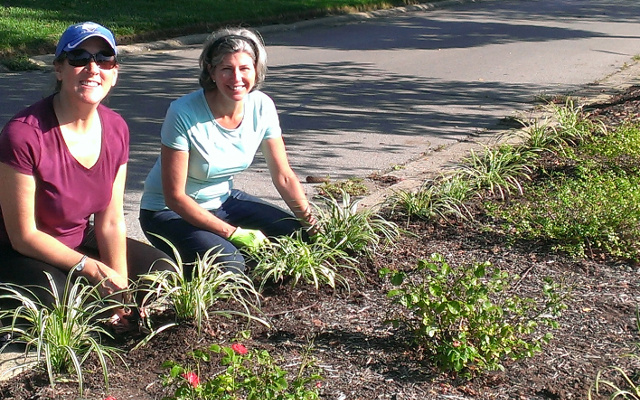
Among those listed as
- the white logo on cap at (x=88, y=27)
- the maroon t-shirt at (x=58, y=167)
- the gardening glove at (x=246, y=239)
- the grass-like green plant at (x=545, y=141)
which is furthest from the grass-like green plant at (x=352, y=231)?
the grass-like green plant at (x=545, y=141)

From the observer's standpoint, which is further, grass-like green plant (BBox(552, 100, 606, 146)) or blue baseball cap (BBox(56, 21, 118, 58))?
grass-like green plant (BBox(552, 100, 606, 146))

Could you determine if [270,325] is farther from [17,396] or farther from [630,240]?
[630,240]

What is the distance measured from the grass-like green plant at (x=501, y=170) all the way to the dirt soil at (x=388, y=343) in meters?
1.05

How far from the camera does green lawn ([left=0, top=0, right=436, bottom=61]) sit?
12094 mm

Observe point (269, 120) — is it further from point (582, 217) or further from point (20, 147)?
point (582, 217)

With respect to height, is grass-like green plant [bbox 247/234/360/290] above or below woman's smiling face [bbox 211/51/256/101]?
below

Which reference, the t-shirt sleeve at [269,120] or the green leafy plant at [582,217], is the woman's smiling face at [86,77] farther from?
the green leafy plant at [582,217]

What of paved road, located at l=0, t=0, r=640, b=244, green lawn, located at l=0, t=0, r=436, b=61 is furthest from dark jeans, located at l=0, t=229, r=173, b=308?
green lawn, located at l=0, t=0, r=436, b=61

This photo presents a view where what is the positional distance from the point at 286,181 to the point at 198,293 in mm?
1203

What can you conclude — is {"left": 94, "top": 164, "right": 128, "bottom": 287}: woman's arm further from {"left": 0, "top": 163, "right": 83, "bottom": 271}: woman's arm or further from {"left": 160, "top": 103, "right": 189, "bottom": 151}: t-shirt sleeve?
{"left": 160, "top": 103, "right": 189, "bottom": 151}: t-shirt sleeve

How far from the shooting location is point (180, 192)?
4121 millimetres

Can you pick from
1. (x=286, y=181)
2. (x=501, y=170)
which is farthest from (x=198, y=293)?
(x=501, y=170)

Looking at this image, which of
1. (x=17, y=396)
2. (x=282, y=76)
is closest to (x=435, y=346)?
(x=17, y=396)

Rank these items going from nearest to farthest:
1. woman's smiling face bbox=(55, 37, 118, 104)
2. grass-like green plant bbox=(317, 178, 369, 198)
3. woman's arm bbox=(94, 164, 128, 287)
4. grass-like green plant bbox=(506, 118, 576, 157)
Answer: woman's smiling face bbox=(55, 37, 118, 104) < woman's arm bbox=(94, 164, 128, 287) < grass-like green plant bbox=(317, 178, 369, 198) < grass-like green plant bbox=(506, 118, 576, 157)
